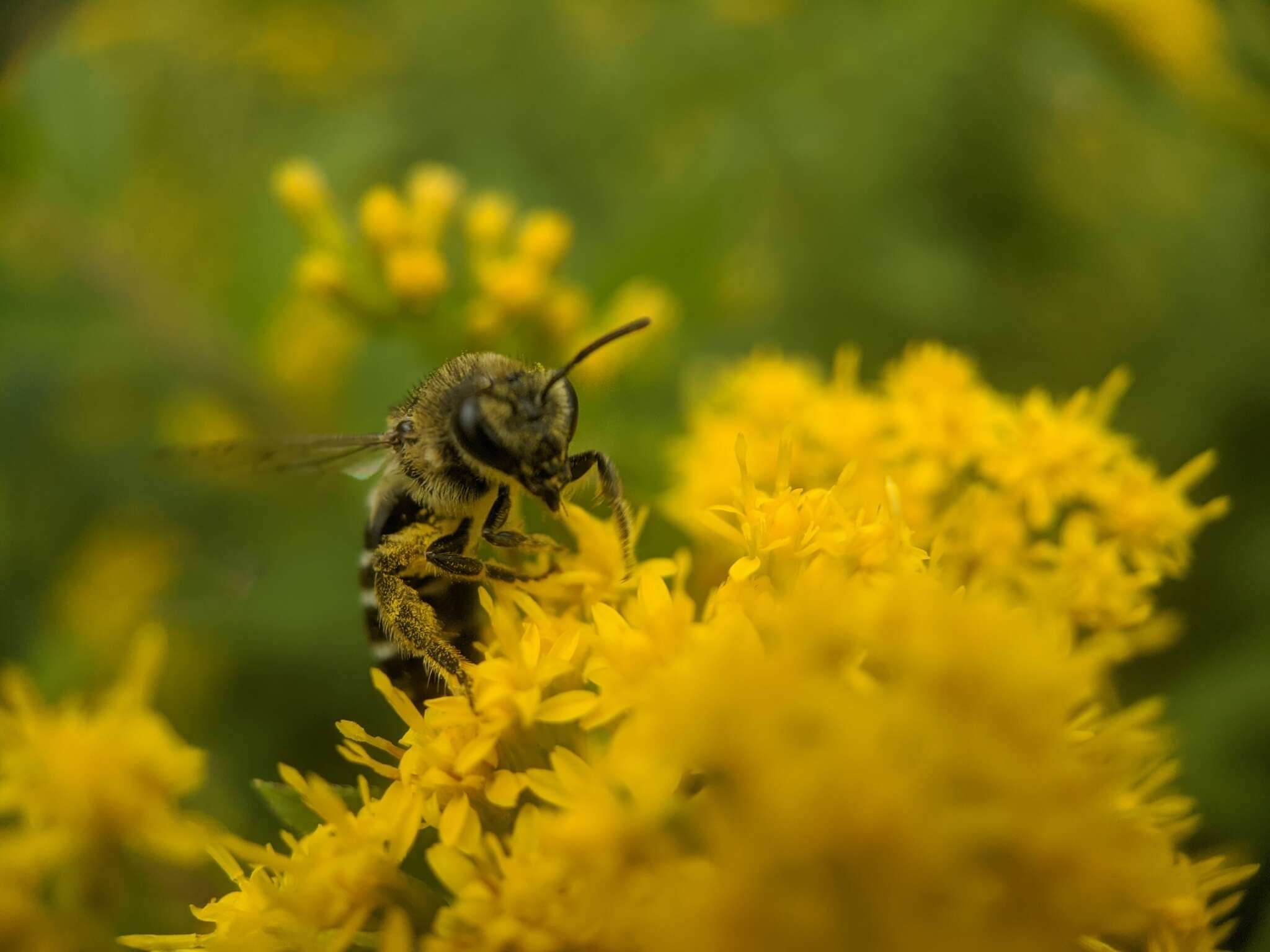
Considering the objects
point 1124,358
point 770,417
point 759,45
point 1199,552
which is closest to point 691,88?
point 759,45

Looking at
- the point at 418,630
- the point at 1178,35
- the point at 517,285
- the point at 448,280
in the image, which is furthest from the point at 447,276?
the point at 1178,35

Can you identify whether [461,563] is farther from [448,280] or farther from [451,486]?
[448,280]

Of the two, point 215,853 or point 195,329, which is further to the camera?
point 195,329

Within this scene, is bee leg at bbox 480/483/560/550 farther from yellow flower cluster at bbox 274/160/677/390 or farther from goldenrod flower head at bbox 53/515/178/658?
goldenrod flower head at bbox 53/515/178/658

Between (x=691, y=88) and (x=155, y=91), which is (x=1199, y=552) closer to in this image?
(x=691, y=88)

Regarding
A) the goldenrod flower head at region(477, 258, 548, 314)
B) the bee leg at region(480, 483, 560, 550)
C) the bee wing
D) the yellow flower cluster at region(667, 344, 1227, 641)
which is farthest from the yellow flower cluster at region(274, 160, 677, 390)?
the bee leg at region(480, 483, 560, 550)

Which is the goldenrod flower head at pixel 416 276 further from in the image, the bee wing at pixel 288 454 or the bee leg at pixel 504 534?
the bee leg at pixel 504 534

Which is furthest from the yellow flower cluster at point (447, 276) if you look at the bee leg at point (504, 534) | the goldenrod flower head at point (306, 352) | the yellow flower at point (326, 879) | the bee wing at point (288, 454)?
the yellow flower at point (326, 879)
